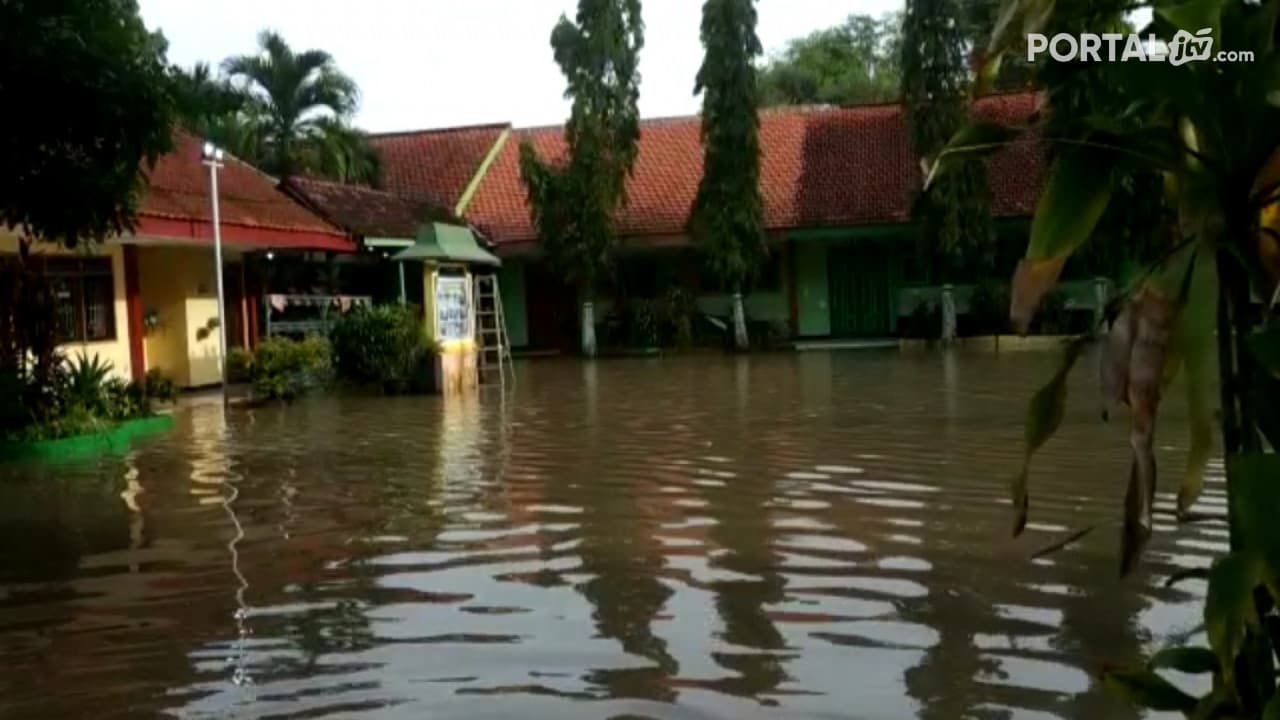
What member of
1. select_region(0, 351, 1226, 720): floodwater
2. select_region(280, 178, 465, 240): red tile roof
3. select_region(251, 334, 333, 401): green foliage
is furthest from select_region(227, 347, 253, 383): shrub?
select_region(0, 351, 1226, 720): floodwater

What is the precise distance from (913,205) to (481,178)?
10.9m

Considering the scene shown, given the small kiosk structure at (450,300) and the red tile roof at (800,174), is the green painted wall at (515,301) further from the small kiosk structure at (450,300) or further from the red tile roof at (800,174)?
the small kiosk structure at (450,300)

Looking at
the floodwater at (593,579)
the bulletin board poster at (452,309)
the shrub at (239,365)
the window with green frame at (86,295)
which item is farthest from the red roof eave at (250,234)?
the floodwater at (593,579)

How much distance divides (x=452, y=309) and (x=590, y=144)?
998 centimetres

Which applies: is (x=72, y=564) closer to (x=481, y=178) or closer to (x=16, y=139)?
(x=16, y=139)

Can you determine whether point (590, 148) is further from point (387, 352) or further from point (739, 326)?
point (387, 352)

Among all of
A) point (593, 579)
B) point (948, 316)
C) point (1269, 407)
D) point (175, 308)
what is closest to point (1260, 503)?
point (1269, 407)

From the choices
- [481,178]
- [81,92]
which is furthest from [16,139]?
[481,178]

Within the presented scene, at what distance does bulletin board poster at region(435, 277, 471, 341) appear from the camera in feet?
59.8

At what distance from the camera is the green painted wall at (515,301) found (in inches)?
1212

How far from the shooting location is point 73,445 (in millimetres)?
11961

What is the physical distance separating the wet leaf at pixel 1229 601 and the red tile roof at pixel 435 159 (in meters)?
28.7

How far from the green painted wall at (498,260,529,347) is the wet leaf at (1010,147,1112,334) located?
95.1 ft

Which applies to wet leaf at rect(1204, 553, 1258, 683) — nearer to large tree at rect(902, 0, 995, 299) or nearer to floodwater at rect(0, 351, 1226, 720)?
floodwater at rect(0, 351, 1226, 720)
